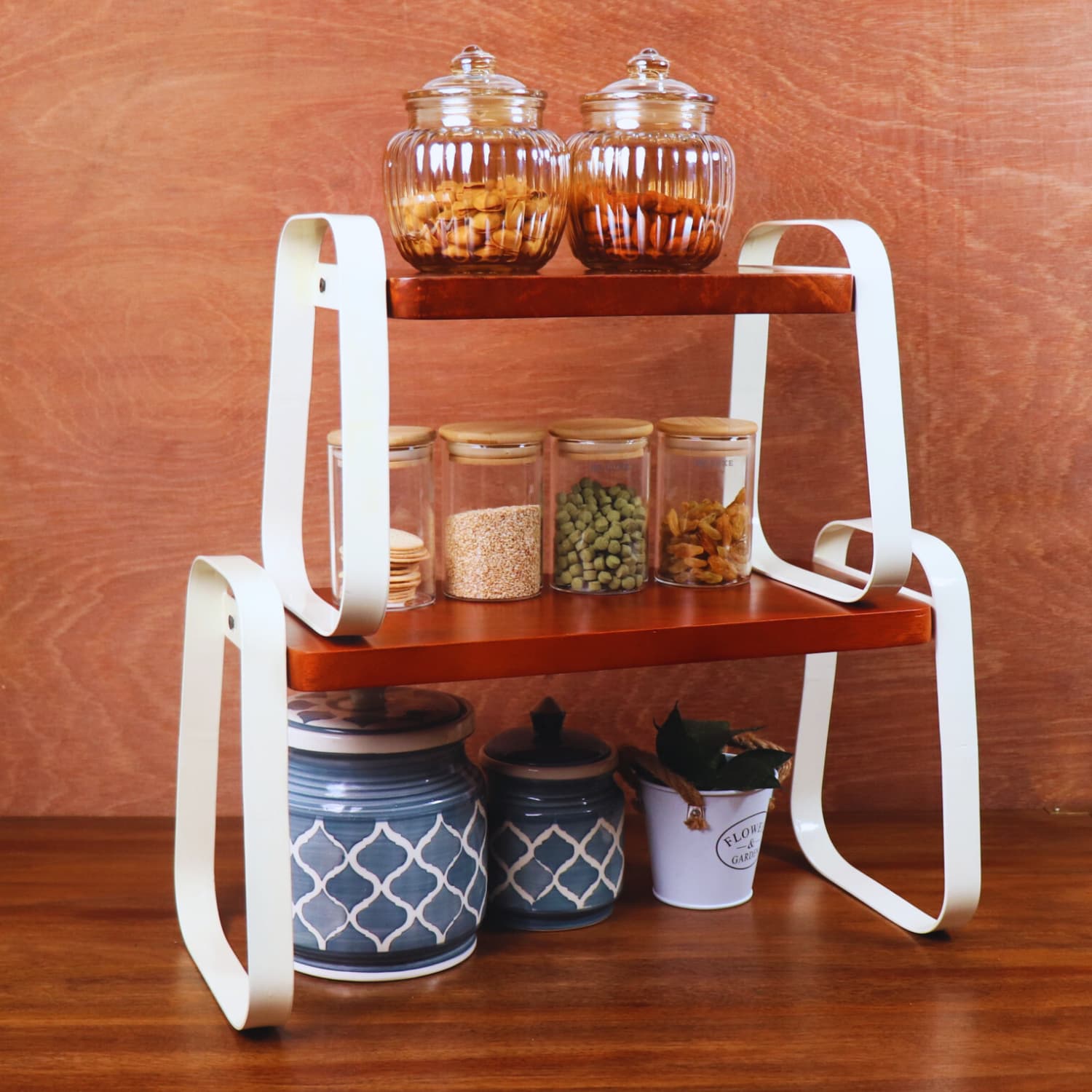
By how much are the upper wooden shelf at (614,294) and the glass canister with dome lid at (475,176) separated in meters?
0.03

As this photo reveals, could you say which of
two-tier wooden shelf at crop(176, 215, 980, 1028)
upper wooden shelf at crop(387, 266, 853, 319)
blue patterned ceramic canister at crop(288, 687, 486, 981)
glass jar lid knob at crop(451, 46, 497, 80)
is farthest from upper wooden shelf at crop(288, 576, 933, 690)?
glass jar lid knob at crop(451, 46, 497, 80)

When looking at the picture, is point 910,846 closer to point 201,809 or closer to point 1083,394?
point 1083,394

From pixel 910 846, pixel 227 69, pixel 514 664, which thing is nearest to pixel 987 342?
pixel 910 846

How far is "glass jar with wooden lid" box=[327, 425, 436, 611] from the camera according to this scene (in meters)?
1.10

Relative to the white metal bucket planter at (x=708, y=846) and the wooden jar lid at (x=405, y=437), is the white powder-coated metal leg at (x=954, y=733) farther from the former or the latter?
the wooden jar lid at (x=405, y=437)

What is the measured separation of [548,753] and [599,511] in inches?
8.5

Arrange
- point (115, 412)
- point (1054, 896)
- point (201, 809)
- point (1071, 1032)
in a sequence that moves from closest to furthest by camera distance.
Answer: point (1071, 1032) < point (201, 809) < point (1054, 896) < point (115, 412)

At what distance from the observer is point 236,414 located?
1369 millimetres

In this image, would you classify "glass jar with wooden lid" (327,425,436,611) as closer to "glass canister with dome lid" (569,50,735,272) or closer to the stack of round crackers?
the stack of round crackers

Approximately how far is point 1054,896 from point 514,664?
58cm

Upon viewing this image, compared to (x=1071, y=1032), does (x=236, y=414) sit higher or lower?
higher

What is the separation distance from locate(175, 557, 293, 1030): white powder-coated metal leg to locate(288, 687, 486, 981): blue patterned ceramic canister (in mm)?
79

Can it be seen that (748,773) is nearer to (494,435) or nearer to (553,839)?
(553,839)

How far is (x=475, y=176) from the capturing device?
40.1 inches
